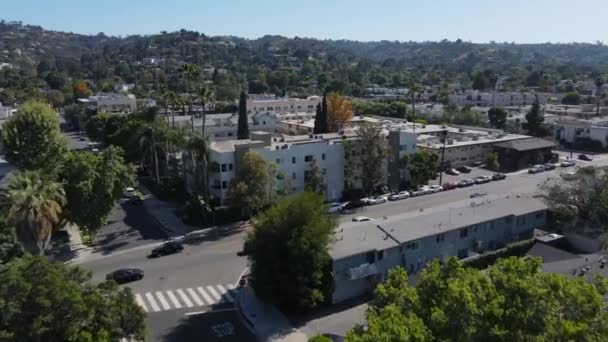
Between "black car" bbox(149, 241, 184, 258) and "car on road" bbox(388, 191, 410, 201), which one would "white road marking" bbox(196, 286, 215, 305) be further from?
"car on road" bbox(388, 191, 410, 201)

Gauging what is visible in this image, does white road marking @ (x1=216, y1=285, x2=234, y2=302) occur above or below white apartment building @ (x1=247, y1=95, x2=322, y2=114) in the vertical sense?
below

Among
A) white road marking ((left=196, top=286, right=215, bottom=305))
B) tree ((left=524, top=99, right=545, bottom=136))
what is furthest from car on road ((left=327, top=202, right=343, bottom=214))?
tree ((left=524, top=99, right=545, bottom=136))

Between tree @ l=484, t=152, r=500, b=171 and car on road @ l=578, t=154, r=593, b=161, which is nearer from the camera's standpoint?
tree @ l=484, t=152, r=500, b=171

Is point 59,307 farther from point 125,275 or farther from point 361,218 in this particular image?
point 361,218

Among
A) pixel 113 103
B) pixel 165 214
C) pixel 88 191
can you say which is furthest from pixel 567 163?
pixel 113 103

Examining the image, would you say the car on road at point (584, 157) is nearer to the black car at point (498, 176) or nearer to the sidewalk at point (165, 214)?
the black car at point (498, 176)

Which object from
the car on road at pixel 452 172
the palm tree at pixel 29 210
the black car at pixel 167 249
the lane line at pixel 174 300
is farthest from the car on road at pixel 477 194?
the palm tree at pixel 29 210
